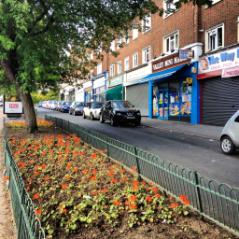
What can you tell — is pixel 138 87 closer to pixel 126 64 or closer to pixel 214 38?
pixel 126 64

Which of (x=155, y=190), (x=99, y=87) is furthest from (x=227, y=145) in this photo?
(x=99, y=87)

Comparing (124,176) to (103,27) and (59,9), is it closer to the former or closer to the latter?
(59,9)

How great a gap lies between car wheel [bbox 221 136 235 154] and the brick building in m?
6.00

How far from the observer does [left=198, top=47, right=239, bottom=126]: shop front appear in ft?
57.8

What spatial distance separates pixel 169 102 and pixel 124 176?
19.7 m

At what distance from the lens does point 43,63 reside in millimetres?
11922

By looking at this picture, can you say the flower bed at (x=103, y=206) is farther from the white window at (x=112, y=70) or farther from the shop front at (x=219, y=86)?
the white window at (x=112, y=70)

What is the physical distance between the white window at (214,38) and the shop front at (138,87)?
8.40 meters

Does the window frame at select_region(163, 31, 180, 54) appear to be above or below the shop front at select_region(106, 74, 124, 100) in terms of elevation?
above

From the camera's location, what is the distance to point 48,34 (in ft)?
43.3

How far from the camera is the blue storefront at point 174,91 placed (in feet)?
70.3

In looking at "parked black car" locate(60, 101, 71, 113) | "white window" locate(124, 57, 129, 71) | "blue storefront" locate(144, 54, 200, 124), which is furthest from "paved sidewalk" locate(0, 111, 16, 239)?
"parked black car" locate(60, 101, 71, 113)

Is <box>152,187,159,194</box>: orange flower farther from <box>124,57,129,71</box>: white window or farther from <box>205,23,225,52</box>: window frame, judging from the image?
<box>124,57,129,71</box>: white window

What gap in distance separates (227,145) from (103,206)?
6.70 metres
